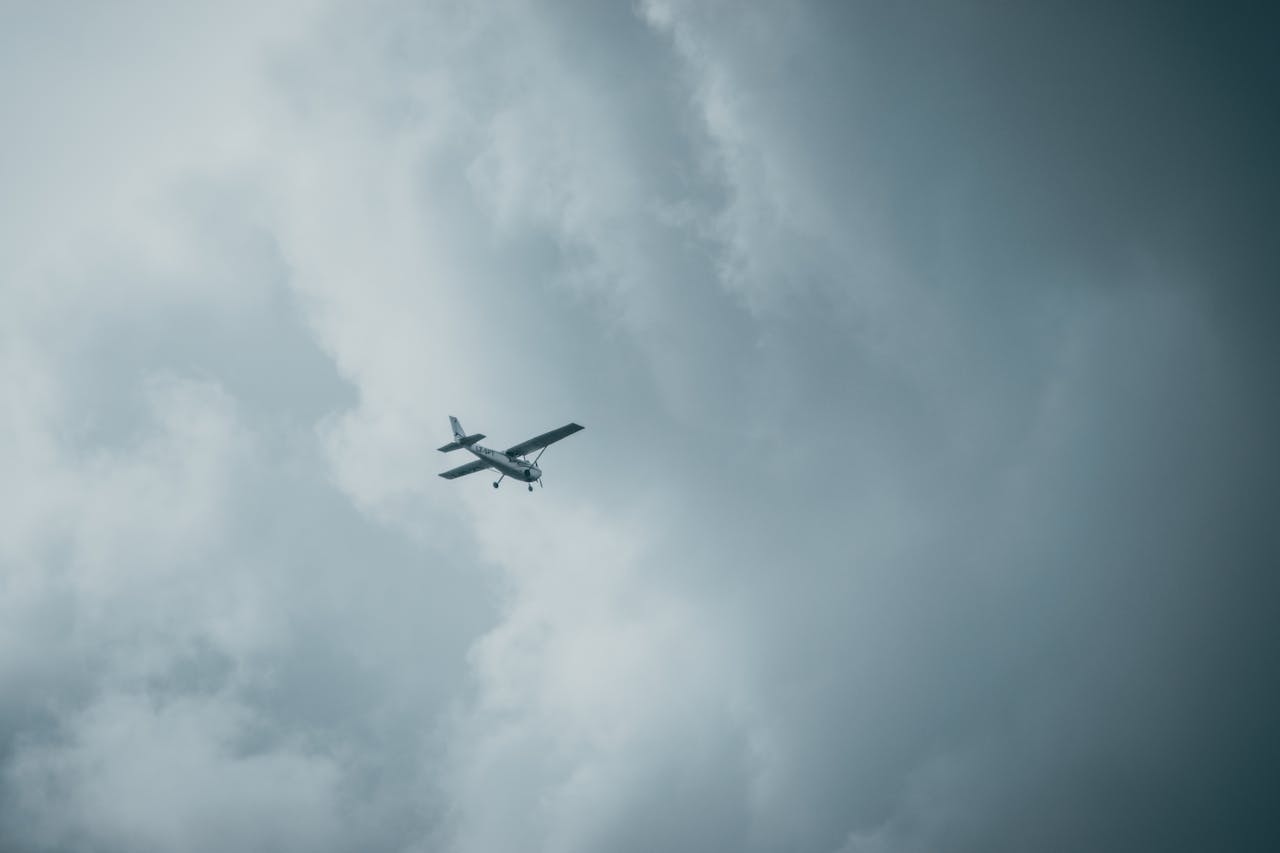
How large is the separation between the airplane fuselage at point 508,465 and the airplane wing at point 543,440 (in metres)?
0.92

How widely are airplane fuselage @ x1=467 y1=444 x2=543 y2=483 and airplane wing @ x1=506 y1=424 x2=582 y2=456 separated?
922 mm

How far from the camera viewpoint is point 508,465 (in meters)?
65.8

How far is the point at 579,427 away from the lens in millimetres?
61875

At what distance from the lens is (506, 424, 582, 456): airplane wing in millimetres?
61312

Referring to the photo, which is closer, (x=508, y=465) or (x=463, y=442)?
(x=463, y=442)

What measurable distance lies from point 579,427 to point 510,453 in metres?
8.29

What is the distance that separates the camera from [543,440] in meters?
62.9

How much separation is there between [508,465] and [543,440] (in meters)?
5.37

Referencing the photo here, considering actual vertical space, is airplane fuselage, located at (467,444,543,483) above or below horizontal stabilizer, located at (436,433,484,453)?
above

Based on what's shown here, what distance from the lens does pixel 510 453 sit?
65.5 meters

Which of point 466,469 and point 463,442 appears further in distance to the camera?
point 466,469

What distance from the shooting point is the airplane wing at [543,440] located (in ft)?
201

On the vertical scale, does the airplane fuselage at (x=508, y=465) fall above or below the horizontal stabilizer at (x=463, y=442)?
above

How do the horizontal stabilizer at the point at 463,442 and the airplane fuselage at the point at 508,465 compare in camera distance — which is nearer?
the horizontal stabilizer at the point at 463,442
